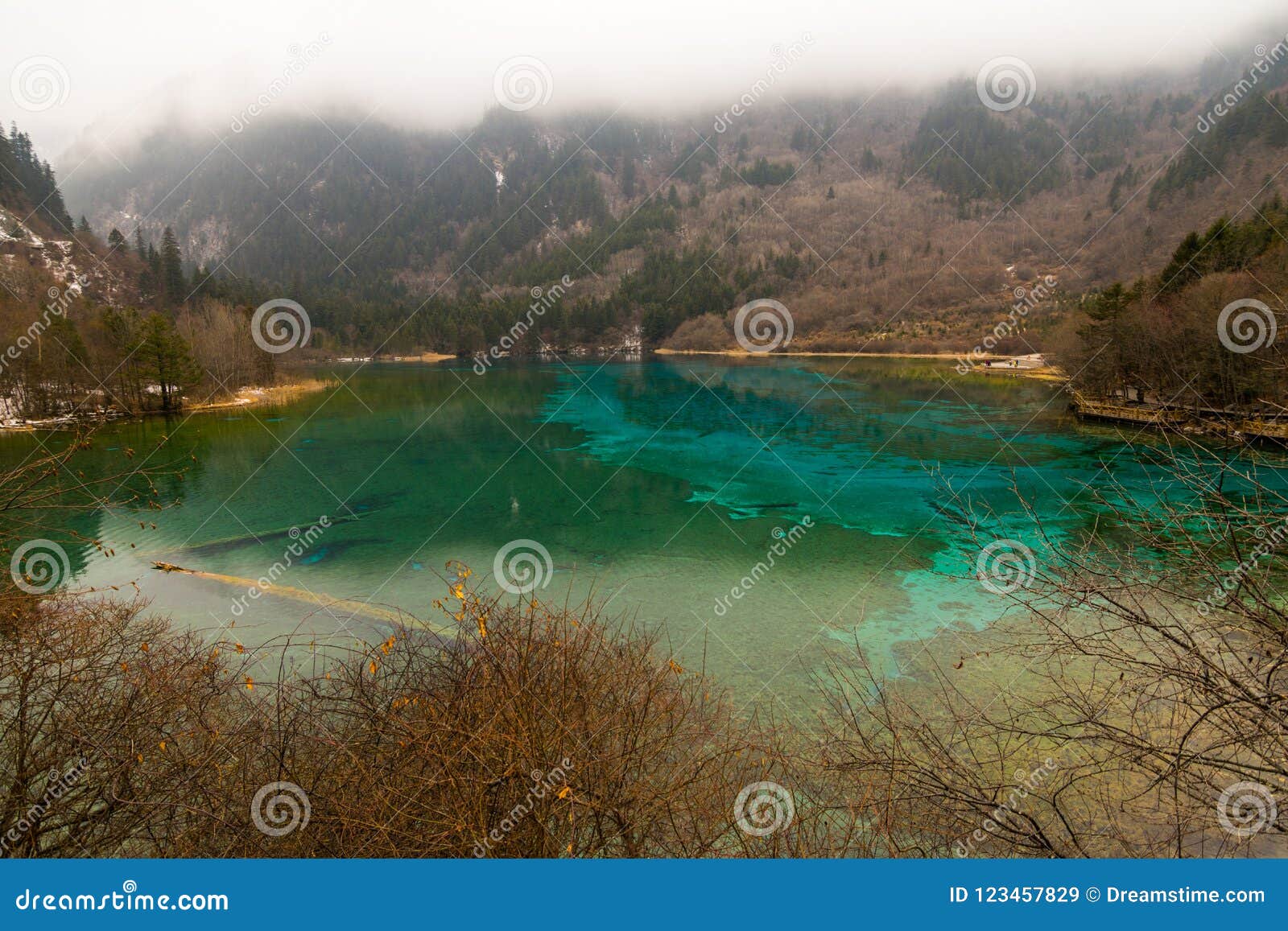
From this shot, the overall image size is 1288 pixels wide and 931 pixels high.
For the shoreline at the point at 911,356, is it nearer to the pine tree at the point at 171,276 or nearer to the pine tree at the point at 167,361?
the pine tree at the point at 167,361

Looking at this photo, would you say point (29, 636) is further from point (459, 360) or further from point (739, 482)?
point (459, 360)

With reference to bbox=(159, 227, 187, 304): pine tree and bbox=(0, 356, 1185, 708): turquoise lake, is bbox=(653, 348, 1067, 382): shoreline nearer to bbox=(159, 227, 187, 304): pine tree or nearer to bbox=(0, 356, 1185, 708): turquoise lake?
bbox=(0, 356, 1185, 708): turquoise lake

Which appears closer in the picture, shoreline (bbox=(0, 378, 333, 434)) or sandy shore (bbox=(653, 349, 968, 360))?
shoreline (bbox=(0, 378, 333, 434))

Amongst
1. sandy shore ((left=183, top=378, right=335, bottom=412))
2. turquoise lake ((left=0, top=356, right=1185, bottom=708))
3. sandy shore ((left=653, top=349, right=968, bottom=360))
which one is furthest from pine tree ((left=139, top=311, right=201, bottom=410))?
sandy shore ((left=653, top=349, right=968, bottom=360))

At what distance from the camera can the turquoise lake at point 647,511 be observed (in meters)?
13.6

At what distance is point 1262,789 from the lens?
5.22 m

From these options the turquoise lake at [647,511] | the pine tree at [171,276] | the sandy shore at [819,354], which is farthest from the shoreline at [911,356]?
the pine tree at [171,276]

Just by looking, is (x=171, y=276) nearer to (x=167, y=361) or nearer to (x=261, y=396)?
(x=261, y=396)

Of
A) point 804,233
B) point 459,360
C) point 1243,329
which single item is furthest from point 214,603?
point 804,233

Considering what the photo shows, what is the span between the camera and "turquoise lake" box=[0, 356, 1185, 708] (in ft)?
44.7

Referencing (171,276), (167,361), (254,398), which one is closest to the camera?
(167,361)

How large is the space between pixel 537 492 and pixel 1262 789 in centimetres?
2183

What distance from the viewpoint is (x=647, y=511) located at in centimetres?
2238

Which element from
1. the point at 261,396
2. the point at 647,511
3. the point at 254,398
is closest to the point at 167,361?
the point at 254,398
